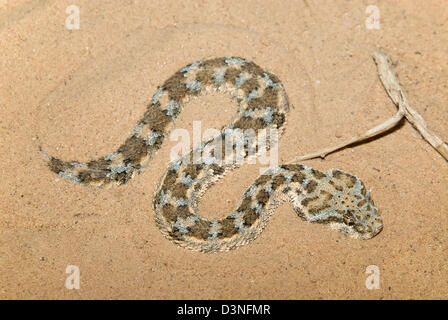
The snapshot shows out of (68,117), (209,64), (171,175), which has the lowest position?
(171,175)

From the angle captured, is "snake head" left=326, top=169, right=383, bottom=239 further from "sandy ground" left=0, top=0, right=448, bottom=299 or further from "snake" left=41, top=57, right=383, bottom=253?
"sandy ground" left=0, top=0, right=448, bottom=299

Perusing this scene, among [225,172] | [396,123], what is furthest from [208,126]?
[396,123]

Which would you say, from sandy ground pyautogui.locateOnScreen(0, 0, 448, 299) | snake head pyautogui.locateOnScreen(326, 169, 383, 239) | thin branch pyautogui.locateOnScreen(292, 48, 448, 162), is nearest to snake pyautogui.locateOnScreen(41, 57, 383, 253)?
snake head pyautogui.locateOnScreen(326, 169, 383, 239)

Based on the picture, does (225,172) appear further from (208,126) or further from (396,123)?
(396,123)

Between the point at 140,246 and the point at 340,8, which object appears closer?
the point at 140,246

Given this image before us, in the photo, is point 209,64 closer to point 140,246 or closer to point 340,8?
point 340,8
